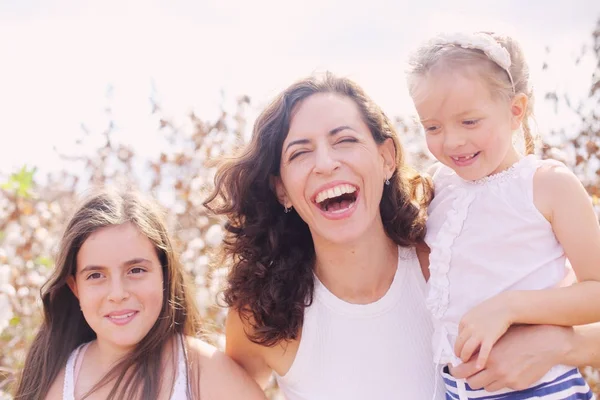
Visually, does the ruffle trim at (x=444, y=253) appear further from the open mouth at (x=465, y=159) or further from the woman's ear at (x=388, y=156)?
the woman's ear at (x=388, y=156)

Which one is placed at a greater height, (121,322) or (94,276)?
(94,276)

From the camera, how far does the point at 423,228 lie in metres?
2.60

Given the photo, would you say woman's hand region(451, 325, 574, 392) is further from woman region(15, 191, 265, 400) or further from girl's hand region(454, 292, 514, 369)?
woman region(15, 191, 265, 400)

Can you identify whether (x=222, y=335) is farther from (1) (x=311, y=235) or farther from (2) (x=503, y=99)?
(2) (x=503, y=99)

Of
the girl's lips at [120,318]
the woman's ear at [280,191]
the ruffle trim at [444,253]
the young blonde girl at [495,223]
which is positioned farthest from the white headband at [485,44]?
the girl's lips at [120,318]

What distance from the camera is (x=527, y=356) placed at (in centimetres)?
211

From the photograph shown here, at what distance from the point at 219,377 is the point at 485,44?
152 cm

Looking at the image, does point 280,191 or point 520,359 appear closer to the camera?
point 520,359

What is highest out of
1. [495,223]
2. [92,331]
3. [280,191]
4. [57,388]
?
[280,191]

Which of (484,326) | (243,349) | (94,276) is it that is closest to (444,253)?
(484,326)

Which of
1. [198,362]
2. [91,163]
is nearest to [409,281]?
[198,362]

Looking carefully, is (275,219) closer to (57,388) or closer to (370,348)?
(370,348)

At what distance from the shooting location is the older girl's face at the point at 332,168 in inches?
95.5

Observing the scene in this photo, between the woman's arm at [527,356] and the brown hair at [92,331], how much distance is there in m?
1.15
